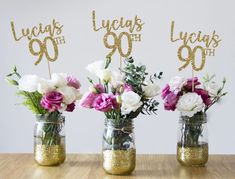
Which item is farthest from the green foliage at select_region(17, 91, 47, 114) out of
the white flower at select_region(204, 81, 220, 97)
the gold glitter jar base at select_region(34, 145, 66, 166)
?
the white flower at select_region(204, 81, 220, 97)

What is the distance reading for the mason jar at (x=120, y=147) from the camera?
180 centimetres

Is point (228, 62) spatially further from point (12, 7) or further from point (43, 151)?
point (43, 151)

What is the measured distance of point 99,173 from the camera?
1.83 m

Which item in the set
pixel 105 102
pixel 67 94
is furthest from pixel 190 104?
pixel 67 94

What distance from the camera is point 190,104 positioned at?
1854 millimetres

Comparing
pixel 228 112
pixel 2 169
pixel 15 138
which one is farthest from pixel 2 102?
pixel 2 169

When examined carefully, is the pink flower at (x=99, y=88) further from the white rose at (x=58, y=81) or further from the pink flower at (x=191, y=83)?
the pink flower at (x=191, y=83)

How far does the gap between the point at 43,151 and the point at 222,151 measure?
1.94m

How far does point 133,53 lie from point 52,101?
170cm

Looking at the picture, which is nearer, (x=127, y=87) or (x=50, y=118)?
(x=127, y=87)

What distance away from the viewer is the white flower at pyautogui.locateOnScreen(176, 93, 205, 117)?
1.85m

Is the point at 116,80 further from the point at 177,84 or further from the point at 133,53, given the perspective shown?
the point at 133,53

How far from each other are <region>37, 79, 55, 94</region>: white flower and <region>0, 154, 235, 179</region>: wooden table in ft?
0.93

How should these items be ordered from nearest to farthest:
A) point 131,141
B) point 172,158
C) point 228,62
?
point 131,141
point 172,158
point 228,62
